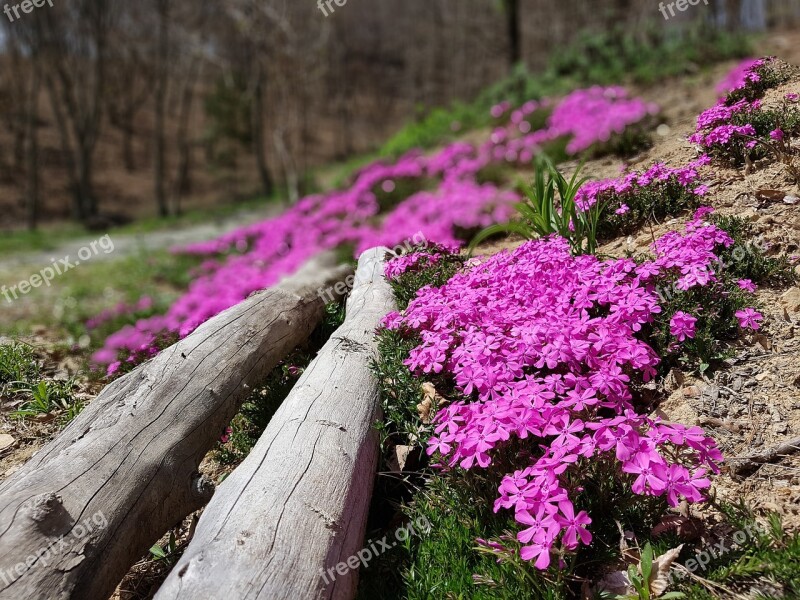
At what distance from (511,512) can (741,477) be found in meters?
0.92

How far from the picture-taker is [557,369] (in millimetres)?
2539

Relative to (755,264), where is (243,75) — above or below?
above

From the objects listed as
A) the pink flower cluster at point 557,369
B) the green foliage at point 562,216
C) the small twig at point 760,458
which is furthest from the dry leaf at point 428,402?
the green foliage at point 562,216

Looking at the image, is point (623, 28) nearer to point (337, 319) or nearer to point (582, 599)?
point (337, 319)

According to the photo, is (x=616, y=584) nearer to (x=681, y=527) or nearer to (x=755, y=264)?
(x=681, y=527)

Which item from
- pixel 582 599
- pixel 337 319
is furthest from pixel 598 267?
pixel 337 319

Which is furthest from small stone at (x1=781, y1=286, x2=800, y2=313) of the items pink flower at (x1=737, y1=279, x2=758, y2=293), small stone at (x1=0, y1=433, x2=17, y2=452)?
small stone at (x1=0, y1=433, x2=17, y2=452)

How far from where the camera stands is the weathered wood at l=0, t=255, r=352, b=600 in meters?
1.85

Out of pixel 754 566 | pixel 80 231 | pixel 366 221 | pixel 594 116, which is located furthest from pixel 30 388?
pixel 80 231

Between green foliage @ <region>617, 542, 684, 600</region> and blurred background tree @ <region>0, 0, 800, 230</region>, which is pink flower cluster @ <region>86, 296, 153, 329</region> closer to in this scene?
green foliage @ <region>617, 542, 684, 600</region>

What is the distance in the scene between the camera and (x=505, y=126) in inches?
372

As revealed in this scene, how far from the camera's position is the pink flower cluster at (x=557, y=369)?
5.98ft

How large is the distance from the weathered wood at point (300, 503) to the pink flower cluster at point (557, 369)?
357 mm

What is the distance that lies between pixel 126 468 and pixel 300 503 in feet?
2.49
